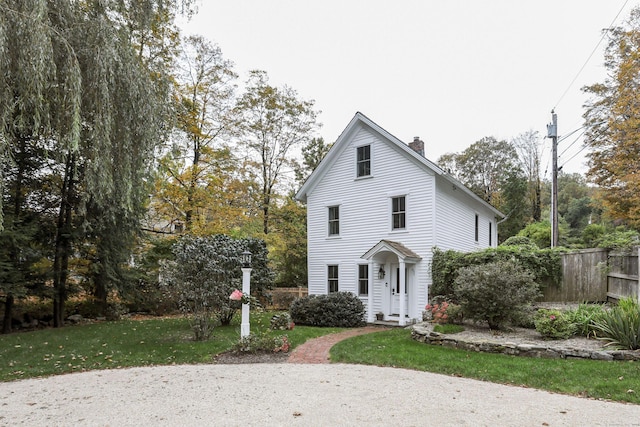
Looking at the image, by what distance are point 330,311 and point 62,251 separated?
907 cm

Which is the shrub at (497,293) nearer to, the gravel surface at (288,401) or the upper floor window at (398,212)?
the gravel surface at (288,401)

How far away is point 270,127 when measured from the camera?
21.3 m

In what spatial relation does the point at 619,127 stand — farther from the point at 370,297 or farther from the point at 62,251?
the point at 62,251

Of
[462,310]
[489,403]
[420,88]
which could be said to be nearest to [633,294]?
[462,310]

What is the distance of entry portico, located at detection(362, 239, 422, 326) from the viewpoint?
12867 millimetres

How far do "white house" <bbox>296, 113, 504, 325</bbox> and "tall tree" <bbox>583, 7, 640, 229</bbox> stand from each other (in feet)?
18.5

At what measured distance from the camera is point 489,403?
4.91 metres

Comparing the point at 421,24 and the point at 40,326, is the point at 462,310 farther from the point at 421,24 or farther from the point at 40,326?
the point at 40,326

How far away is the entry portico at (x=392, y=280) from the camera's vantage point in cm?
1287

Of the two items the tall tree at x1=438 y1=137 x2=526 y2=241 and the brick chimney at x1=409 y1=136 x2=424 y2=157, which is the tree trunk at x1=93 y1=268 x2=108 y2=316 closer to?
the brick chimney at x1=409 y1=136 x2=424 y2=157

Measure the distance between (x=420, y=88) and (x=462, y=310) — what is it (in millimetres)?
13807

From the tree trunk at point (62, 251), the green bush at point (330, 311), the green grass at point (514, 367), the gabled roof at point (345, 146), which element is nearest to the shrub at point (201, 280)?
the green grass at point (514, 367)

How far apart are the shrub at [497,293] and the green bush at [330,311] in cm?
446

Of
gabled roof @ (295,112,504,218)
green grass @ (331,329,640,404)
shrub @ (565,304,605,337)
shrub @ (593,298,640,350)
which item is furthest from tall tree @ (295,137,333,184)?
shrub @ (593,298,640,350)
